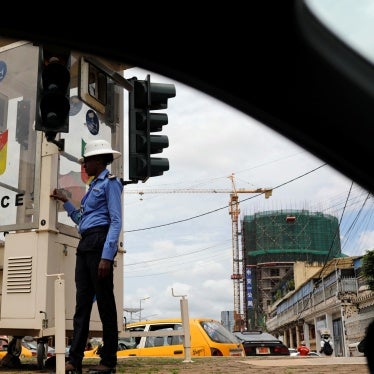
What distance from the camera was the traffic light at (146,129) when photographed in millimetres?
7754

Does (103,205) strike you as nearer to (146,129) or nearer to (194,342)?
(146,129)

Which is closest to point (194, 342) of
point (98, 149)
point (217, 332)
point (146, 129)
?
point (217, 332)

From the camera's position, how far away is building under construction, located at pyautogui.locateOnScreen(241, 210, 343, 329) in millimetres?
131113

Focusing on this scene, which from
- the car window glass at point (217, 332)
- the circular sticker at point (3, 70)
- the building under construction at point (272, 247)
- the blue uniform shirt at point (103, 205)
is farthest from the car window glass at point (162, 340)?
the building under construction at point (272, 247)

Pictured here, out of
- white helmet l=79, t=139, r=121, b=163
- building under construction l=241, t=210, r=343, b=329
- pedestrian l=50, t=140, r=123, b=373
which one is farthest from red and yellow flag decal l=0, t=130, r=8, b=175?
building under construction l=241, t=210, r=343, b=329

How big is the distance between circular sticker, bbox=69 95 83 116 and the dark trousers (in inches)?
103

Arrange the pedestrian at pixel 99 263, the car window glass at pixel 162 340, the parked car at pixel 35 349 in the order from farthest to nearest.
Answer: the car window glass at pixel 162 340 → the parked car at pixel 35 349 → the pedestrian at pixel 99 263

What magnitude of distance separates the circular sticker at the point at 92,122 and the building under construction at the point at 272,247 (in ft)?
395

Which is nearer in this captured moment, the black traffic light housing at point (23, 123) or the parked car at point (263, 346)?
the black traffic light housing at point (23, 123)

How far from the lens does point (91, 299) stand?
5.56 metres

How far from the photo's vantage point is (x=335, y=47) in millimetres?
1443

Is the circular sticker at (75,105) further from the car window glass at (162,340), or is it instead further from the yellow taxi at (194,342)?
the car window glass at (162,340)

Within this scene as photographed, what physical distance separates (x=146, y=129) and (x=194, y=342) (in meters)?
Answer: 6.87

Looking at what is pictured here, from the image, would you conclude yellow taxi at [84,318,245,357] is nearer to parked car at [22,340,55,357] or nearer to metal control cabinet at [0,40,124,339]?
parked car at [22,340,55,357]
